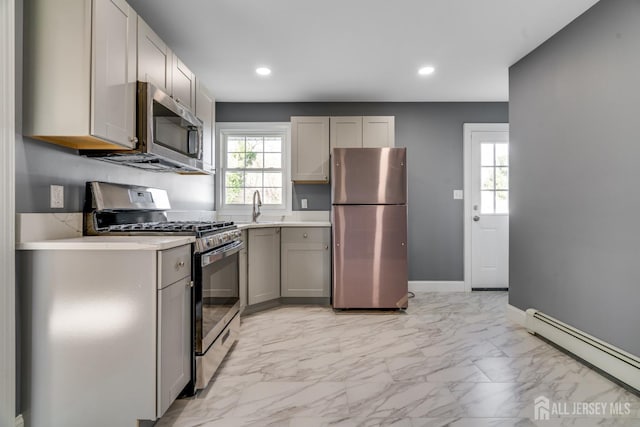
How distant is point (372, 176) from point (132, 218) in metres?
2.13

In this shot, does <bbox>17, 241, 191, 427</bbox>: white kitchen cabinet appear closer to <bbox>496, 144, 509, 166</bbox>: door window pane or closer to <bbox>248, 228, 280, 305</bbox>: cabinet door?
<bbox>248, 228, 280, 305</bbox>: cabinet door

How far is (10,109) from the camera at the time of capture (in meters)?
1.37

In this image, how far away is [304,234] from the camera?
3.51 metres

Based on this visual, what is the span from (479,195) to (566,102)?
6.06 feet

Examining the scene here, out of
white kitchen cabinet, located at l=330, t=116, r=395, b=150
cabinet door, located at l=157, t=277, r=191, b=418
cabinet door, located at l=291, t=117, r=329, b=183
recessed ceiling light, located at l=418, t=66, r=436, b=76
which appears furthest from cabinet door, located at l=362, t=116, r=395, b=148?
cabinet door, located at l=157, t=277, r=191, b=418

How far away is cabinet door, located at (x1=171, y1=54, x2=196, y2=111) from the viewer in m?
2.28

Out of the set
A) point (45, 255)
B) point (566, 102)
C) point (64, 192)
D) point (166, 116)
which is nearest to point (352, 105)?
point (566, 102)

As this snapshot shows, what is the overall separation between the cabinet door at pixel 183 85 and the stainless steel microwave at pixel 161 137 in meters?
0.10

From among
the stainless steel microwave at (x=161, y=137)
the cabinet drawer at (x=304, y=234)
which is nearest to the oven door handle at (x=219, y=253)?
the stainless steel microwave at (x=161, y=137)

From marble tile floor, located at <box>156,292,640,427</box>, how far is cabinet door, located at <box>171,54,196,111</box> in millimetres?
1895

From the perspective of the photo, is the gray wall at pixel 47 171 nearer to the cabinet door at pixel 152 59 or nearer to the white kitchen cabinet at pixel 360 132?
the cabinet door at pixel 152 59

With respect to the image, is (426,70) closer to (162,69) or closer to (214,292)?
(162,69)

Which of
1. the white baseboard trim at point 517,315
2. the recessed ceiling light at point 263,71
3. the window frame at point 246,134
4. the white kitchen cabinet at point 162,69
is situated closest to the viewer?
the white kitchen cabinet at point 162,69

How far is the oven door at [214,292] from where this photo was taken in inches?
69.7
